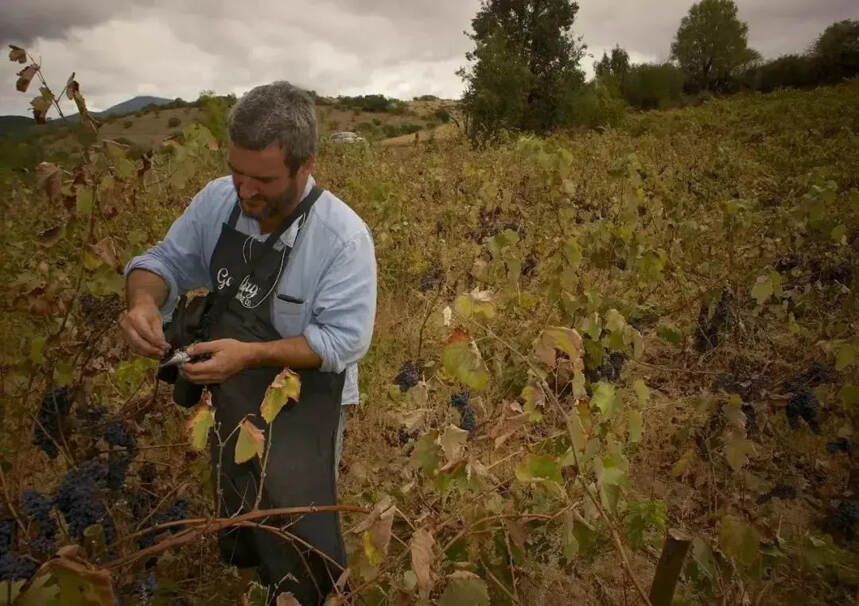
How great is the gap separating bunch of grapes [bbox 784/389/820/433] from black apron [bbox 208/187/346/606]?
181cm

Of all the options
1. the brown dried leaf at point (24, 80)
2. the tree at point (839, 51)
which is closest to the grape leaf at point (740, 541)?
the brown dried leaf at point (24, 80)

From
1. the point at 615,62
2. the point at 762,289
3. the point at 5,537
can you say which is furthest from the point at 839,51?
the point at 5,537

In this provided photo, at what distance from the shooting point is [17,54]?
1.60 meters

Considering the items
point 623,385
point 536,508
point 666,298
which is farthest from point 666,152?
point 536,508

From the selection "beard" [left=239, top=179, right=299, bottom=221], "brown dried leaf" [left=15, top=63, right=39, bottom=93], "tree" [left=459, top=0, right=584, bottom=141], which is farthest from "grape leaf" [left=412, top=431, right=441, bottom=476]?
"tree" [left=459, top=0, right=584, bottom=141]

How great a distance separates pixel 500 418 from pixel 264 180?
1.06 metres

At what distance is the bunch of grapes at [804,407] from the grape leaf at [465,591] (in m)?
1.72

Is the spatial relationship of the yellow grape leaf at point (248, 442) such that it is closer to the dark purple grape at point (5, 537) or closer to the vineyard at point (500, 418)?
the vineyard at point (500, 418)

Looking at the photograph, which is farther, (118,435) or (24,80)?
(118,435)

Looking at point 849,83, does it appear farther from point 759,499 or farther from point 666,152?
point 759,499

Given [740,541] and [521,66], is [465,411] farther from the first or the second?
[521,66]

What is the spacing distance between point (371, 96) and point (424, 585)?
49574 mm

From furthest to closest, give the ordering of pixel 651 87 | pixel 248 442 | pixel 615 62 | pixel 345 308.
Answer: pixel 615 62 < pixel 651 87 < pixel 345 308 < pixel 248 442

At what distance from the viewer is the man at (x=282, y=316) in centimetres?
172
